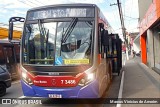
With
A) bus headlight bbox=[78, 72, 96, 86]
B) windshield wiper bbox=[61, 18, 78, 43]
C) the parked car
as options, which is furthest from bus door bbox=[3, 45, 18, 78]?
bus headlight bbox=[78, 72, 96, 86]

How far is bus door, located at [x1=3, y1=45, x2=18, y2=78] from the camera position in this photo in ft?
55.5

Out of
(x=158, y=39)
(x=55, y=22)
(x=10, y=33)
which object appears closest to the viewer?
(x=55, y=22)

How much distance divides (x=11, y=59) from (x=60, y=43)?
1021 cm

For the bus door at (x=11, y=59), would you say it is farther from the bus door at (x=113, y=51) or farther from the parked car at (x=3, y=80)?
the bus door at (x=113, y=51)

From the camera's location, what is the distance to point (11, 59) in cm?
1742

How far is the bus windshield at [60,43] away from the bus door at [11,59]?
8.98 meters

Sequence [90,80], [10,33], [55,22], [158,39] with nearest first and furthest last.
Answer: [90,80], [55,22], [10,33], [158,39]

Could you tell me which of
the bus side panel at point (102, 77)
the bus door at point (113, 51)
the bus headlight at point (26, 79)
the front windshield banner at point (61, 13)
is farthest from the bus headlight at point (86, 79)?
the bus door at point (113, 51)

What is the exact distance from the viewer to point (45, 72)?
796 cm

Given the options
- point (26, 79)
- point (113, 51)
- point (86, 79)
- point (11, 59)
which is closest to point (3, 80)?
point (26, 79)

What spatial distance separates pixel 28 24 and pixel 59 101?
9.65 feet

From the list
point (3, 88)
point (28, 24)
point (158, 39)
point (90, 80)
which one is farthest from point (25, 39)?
point (158, 39)

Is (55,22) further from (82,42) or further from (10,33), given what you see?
(10,33)

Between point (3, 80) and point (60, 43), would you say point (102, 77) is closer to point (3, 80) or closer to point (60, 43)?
point (60, 43)
